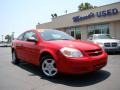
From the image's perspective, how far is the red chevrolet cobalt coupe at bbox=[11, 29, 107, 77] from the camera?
5105 millimetres

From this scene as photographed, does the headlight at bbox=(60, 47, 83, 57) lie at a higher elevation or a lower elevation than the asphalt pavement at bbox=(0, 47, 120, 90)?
higher

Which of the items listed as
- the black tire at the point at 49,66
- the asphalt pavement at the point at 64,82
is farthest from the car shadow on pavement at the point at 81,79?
the black tire at the point at 49,66

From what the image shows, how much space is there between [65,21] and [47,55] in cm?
2553

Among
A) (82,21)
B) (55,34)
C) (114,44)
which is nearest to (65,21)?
(82,21)

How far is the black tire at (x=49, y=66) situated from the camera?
5.70 meters

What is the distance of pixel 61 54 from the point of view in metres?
5.28

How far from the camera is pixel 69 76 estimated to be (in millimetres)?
5906

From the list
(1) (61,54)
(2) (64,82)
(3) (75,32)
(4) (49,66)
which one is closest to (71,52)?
(1) (61,54)

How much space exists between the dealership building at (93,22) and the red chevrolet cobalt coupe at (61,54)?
17.0 meters

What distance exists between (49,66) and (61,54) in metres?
0.77

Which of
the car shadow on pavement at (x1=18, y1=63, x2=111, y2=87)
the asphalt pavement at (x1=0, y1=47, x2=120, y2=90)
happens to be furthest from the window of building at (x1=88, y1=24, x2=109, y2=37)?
the car shadow on pavement at (x1=18, y1=63, x2=111, y2=87)

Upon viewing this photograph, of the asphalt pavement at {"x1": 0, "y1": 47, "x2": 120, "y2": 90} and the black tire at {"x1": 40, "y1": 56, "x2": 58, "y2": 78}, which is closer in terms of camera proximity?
the asphalt pavement at {"x1": 0, "y1": 47, "x2": 120, "y2": 90}

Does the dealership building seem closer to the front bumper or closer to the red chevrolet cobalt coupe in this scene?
the red chevrolet cobalt coupe

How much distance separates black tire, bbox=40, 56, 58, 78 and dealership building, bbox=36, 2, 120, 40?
17606mm
